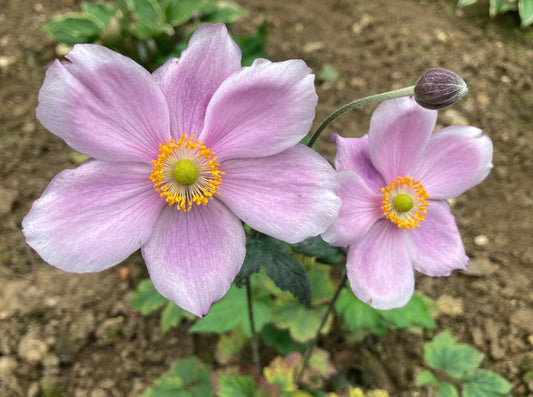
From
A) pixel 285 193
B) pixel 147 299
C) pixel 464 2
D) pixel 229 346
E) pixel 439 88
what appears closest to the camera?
pixel 439 88

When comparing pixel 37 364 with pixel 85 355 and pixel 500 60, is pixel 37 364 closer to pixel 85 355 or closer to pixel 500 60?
pixel 85 355

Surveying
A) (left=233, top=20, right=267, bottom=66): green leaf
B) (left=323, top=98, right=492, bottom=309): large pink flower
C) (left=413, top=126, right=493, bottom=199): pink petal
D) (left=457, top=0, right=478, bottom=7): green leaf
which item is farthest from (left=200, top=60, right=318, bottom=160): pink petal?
(left=457, top=0, right=478, bottom=7): green leaf

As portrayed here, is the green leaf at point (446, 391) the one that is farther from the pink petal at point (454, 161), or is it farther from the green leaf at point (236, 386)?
the pink petal at point (454, 161)

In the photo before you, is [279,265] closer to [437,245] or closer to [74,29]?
[437,245]

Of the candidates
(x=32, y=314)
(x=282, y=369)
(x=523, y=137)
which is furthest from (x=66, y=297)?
(x=523, y=137)

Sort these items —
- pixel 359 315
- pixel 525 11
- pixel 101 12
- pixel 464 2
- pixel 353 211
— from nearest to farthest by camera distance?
pixel 353 211
pixel 359 315
pixel 101 12
pixel 525 11
pixel 464 2

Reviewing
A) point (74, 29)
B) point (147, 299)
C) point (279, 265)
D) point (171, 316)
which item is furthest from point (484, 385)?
point (74, 29)

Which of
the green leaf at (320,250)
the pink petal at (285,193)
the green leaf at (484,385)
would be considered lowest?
the green leaf at (484,385)

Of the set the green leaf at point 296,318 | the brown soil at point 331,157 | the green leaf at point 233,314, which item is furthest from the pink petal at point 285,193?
the brown soil at point 331,157

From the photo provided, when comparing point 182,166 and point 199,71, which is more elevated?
point 199,71
